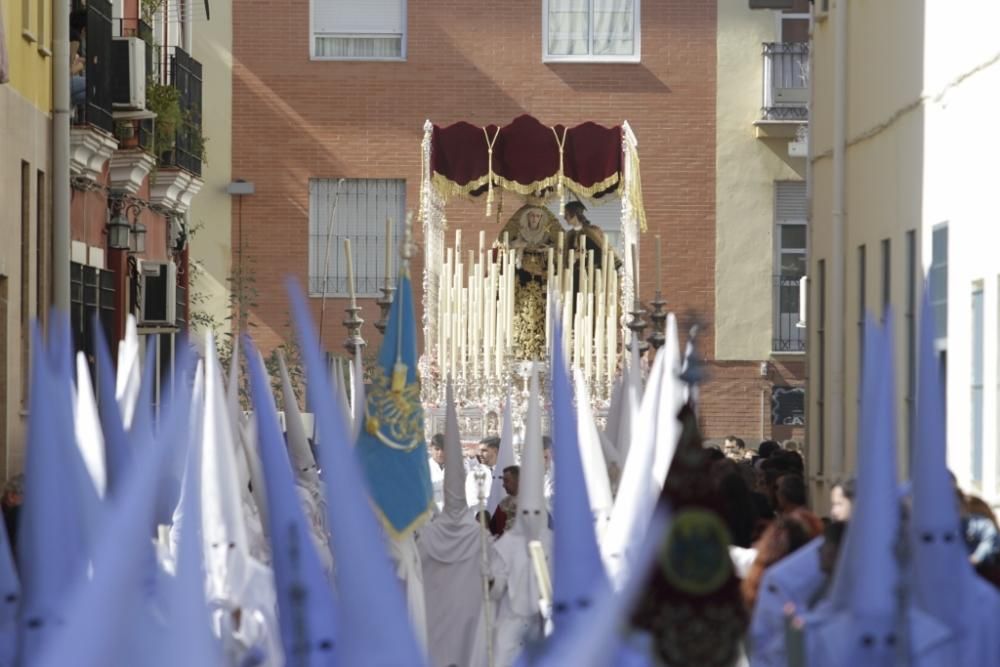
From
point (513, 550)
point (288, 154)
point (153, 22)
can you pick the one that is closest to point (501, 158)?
point (153, 22)

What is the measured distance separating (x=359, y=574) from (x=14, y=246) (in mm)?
12096

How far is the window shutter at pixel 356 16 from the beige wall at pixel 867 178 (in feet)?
32.8

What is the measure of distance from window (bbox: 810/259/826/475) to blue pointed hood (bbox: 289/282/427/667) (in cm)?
1404

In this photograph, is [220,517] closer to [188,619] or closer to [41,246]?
[188,619]

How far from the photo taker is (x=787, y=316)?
31297mm

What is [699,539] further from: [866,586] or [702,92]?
[702,92]

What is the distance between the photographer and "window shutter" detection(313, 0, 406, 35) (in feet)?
101

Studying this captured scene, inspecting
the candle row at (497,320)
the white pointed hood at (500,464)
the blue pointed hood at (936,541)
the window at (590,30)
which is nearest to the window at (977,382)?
the white pointed hood at (500,464)

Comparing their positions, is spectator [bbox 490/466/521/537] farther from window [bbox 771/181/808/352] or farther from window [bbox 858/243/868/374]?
window [bbox 771/181/808/352]

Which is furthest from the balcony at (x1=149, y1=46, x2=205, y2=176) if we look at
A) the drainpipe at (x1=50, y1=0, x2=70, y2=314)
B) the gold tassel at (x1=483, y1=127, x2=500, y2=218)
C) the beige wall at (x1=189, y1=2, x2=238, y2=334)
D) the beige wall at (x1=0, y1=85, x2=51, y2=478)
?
the beige wall at (x1=189, y1=2, x2=238, y2=334)

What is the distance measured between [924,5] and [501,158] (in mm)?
7713

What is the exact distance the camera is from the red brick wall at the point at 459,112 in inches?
1216

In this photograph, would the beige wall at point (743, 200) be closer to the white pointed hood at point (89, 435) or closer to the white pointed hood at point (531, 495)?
the white pointed hood at point (531, 495)

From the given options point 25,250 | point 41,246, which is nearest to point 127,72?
point 41,246
